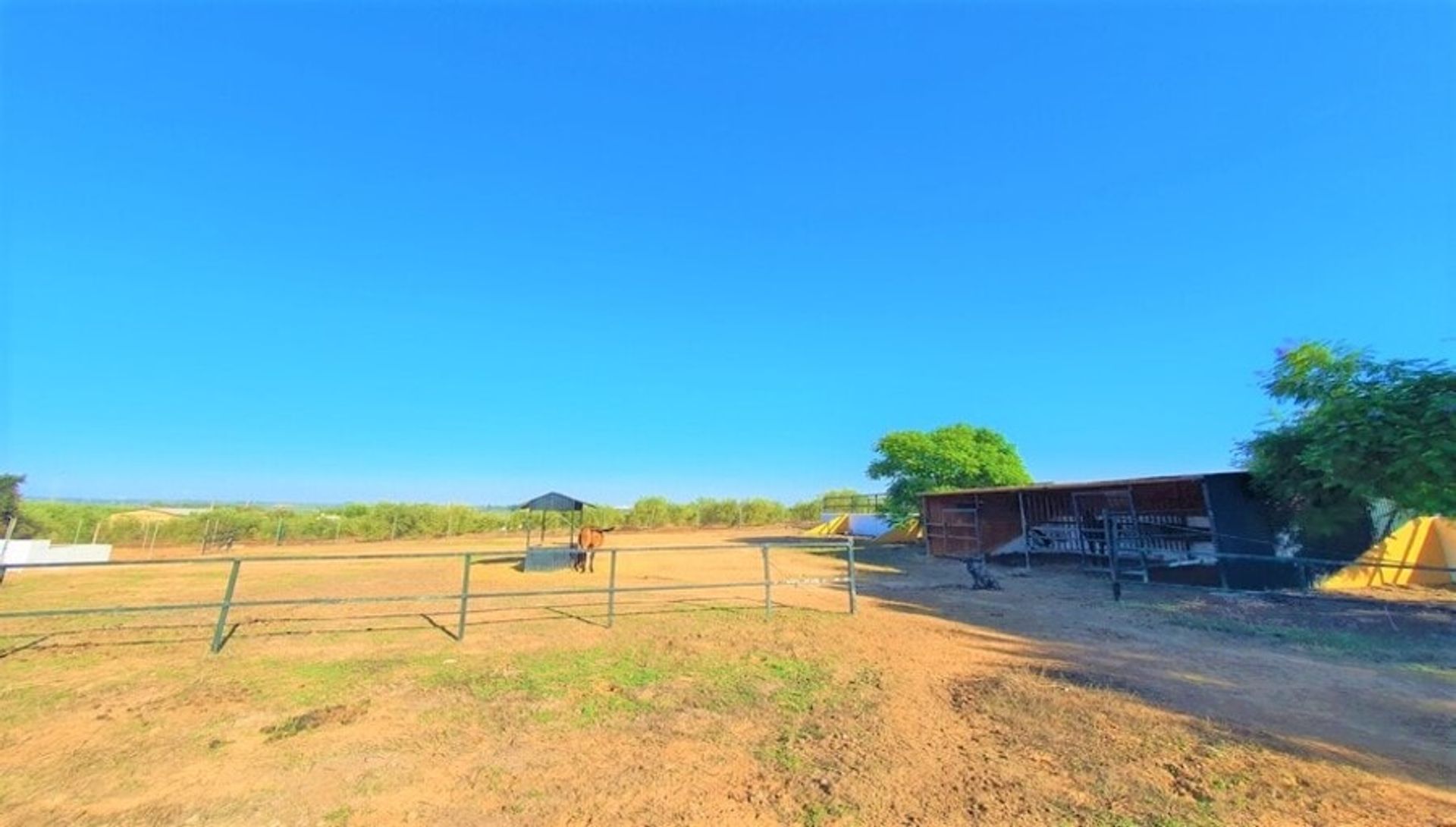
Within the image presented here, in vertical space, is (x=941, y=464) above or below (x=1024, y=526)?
above

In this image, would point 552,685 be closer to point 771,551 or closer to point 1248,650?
point 1248,650

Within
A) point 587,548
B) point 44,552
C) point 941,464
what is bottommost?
point 44,552

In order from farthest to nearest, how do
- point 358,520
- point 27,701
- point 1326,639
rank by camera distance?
point 358,520 → point 1326,639 → point 27,701

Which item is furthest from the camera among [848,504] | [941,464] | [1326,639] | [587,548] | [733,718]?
[848,504]

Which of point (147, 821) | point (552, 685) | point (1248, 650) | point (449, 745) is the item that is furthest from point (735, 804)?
point (1248, 650)

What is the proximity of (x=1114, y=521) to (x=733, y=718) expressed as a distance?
12093 millimetres

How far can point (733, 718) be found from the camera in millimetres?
5266

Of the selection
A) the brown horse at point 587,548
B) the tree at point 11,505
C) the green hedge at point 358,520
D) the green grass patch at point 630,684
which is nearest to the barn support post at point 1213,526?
the green grass patch at point 630,684

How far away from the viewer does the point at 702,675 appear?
655 centimetres

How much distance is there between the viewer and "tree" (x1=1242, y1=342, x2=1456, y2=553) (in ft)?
33.5

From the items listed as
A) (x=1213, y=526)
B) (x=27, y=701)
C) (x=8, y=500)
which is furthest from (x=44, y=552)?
(x=1213, y=526)

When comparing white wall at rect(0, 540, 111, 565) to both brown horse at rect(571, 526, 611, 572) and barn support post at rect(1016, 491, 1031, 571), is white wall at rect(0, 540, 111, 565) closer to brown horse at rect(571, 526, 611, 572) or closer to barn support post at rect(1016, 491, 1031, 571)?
brown horse at rect(571, 526, 611, 572)

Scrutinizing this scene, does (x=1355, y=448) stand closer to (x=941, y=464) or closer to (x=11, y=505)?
(x=941, y=464)

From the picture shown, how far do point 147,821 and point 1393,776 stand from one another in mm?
8308
